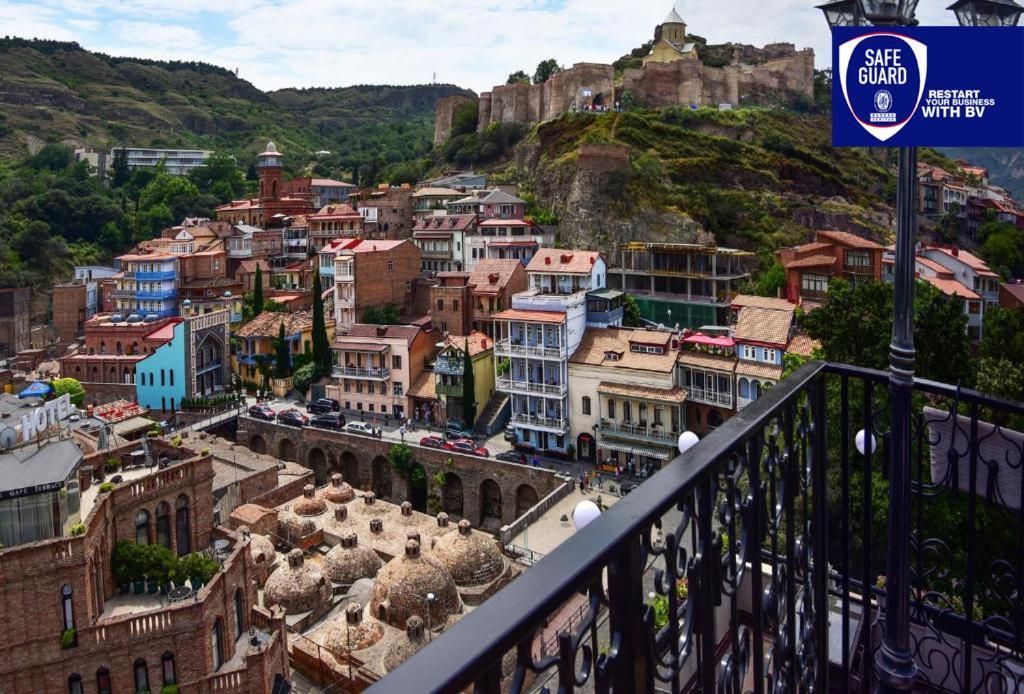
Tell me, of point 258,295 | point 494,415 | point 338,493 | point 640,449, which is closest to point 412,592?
point 338,493

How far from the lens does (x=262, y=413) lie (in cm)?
3569

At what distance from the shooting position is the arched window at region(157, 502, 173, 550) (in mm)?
17312

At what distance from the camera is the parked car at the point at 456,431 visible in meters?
31.7

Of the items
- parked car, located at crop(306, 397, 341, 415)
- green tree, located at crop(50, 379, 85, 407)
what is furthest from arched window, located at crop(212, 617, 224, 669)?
green tree, located at crop(50, 379, 85, 407)

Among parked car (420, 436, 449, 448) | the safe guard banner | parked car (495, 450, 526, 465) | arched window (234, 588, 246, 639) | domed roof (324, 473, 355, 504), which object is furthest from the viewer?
parked car (420, 436, 449, 448)

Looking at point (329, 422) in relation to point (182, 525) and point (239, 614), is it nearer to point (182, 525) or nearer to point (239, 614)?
point (182, 525)

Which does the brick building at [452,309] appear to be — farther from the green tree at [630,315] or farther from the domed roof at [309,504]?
the domed roof at [309,504]

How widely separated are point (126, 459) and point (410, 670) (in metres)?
22.2

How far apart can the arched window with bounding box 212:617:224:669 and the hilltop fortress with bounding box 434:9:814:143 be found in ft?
169

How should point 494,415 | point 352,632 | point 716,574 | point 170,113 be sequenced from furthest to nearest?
point 170,113 → point 494,415 → point 352,632 → point 716,574

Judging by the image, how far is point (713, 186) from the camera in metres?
48.5

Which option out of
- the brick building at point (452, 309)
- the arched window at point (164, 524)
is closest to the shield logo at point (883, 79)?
the arched window at point (164, 524)

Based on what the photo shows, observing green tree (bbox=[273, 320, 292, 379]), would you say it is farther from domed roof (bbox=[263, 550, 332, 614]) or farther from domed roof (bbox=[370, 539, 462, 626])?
domed roof (bbox=[370, 539, 462, 626])

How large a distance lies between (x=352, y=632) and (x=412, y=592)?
180cm
